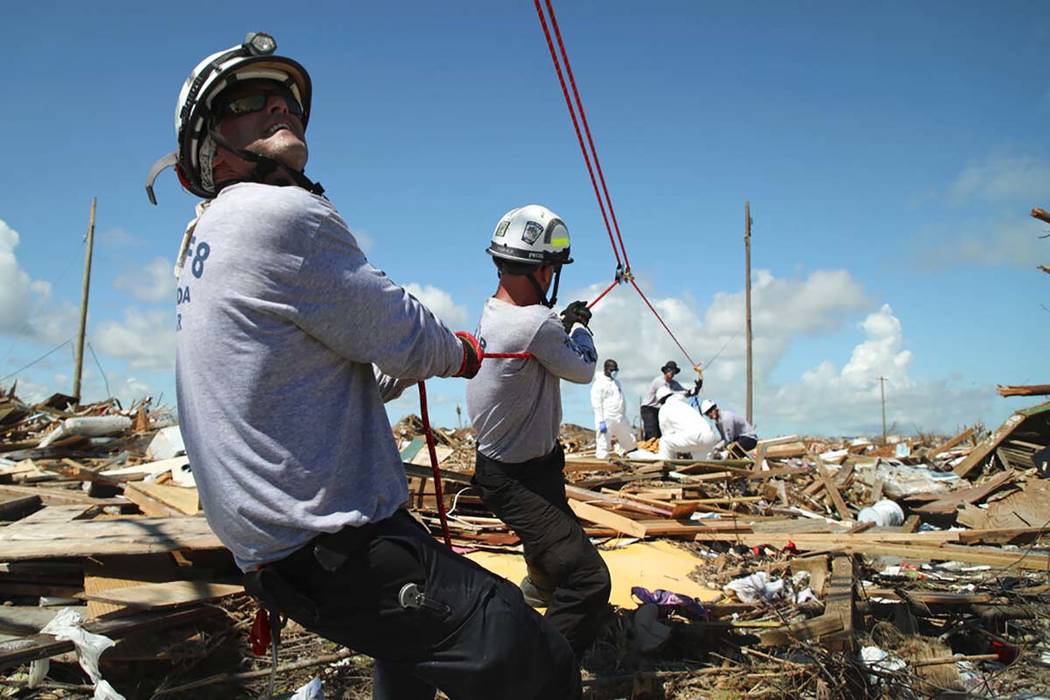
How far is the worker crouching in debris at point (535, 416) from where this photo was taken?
12.2ft

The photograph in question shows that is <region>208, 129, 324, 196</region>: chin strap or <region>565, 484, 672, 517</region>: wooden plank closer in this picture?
<region>208, 129, 324, 196</region>: chin strap

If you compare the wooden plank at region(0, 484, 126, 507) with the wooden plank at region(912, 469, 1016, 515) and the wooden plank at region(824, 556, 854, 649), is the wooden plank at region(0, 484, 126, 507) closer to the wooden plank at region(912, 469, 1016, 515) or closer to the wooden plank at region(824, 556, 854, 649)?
the wooden plank at region(824, 556, 854, 649)

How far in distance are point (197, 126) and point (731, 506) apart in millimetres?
7738

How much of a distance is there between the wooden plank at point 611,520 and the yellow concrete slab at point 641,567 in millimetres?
131

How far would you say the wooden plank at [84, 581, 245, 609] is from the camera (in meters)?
3.75

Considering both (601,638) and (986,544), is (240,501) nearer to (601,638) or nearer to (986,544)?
(601,638)

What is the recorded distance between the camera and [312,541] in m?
1.88

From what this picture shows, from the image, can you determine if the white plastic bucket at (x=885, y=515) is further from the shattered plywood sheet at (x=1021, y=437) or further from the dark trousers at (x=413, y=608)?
the dark trousers at (x=413, y=608)

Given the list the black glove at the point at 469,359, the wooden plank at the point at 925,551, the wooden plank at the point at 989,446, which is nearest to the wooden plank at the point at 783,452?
the wooden plank at the point at 989,446

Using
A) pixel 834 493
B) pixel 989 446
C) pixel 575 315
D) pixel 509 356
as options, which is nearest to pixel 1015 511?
pixel 834 493

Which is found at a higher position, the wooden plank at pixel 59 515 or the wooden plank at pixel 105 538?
the wooden plank at pixel 105 538

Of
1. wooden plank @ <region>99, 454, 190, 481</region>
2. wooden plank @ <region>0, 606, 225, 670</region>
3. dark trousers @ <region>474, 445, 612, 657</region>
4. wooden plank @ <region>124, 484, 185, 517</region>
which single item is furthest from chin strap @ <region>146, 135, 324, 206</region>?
wooden plank @ <region>99, 454, 190, 481</region>

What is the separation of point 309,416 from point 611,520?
5.63m

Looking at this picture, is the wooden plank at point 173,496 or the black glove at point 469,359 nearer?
the black glove at point 469,359
